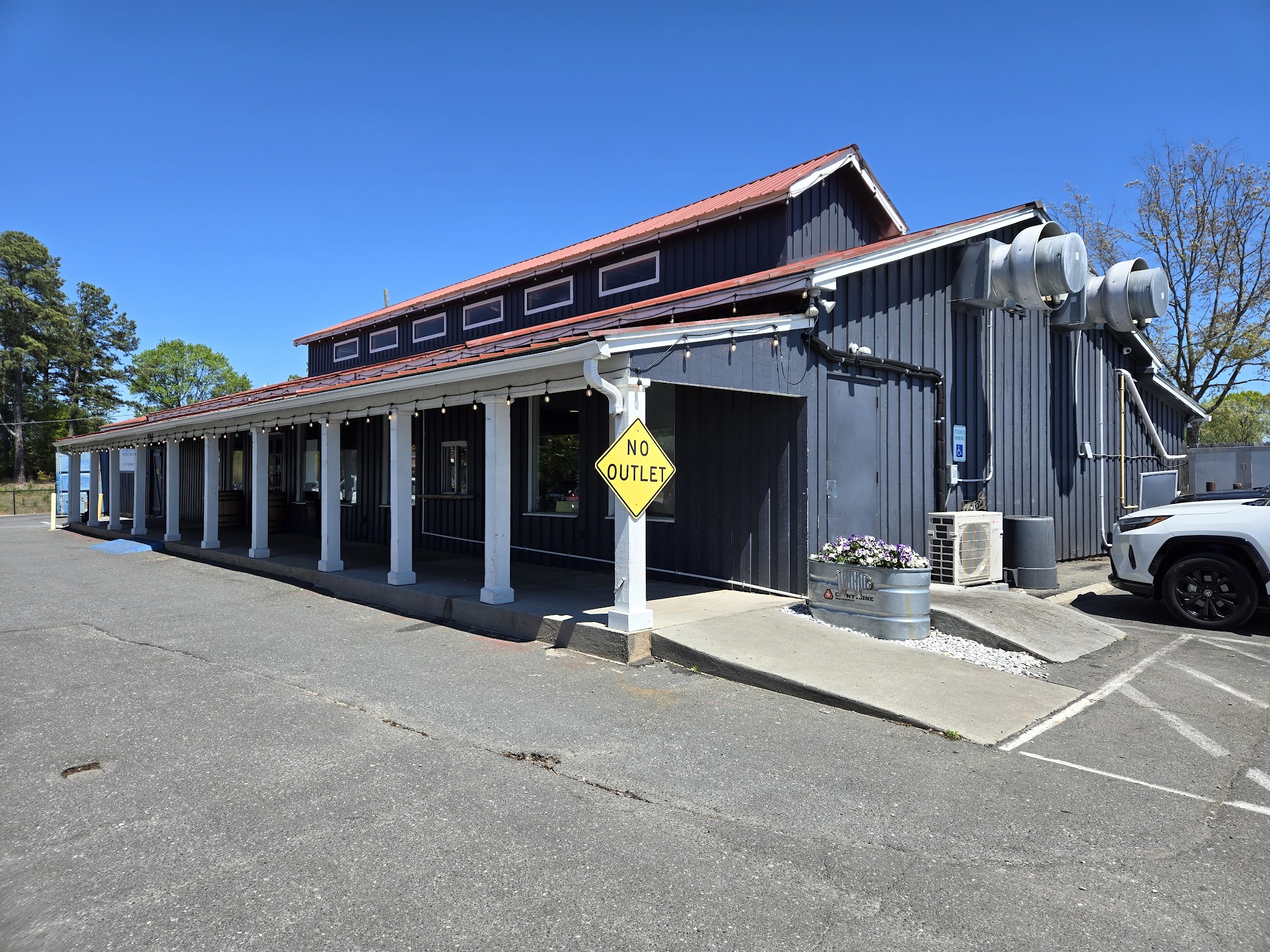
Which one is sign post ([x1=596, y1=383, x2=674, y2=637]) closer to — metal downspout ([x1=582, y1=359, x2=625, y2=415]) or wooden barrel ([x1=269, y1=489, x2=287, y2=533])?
metal downspout ([x1=582, y1=359, x2=625, y2=415])

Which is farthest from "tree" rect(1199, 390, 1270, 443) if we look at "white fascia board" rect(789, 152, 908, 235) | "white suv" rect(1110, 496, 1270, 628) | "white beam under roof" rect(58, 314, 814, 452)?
"white beam under roof" rect(58, 314, 814, 452)

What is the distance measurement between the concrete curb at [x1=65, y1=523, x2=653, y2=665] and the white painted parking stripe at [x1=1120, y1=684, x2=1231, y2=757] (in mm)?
3854

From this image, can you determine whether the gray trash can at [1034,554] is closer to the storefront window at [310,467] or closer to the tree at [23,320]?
the storefront window at [310,467]

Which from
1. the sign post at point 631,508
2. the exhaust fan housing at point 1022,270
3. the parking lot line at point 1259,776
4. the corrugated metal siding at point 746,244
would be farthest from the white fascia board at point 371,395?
the exhaust fan housing at point 1022,270

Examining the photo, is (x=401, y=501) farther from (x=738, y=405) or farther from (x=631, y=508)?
(x=738, y=405)

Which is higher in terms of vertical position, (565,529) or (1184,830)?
(565,529)

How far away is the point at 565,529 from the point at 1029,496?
7.18 m

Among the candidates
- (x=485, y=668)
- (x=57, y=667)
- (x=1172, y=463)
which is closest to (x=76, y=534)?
(x=57, y=667)

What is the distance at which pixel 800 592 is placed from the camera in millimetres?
8625

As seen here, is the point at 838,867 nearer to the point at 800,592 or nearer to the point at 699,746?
the point at 699,746

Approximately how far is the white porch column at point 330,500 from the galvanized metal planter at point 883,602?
7317mm

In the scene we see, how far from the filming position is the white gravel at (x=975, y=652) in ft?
22.0

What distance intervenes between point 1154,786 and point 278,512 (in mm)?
18274

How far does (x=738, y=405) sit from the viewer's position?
30.2 ft
